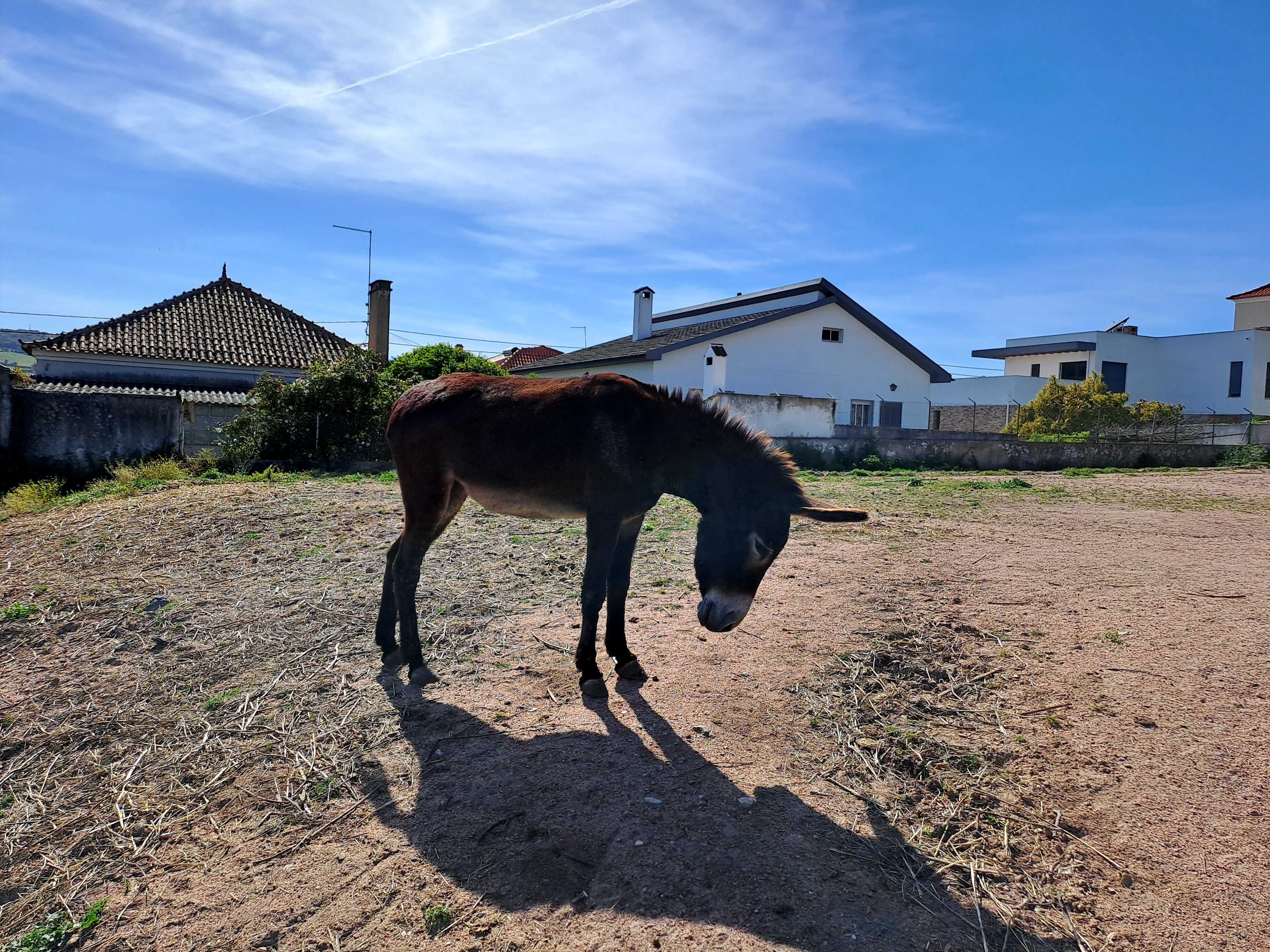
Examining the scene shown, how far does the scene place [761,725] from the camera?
4023 mm

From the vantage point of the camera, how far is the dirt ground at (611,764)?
2.72 metres

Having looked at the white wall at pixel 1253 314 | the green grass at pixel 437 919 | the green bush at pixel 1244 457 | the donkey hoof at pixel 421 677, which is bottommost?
the green grass at pixel 437 919

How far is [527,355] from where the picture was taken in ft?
178

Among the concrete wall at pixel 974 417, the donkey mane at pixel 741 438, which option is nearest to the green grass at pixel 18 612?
the donkey mane at pixel 741 438

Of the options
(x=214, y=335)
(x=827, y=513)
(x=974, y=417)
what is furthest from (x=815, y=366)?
(x=827, y=513)

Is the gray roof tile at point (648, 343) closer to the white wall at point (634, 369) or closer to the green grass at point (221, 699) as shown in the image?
the white wall at point (634, 369)

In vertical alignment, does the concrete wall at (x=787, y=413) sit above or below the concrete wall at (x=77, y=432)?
above

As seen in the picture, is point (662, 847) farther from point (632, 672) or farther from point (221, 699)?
point (221, 699)

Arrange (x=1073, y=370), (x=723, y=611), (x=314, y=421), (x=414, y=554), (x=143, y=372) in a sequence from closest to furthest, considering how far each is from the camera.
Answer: (x=723, y=611), (x=414, y=554), (x=314, y=421), (x=143, y=372), (x=1073, y=370)

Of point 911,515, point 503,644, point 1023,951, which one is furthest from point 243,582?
point 911,515

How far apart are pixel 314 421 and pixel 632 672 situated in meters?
14.8

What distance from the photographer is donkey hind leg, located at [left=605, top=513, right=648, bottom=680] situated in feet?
15.2

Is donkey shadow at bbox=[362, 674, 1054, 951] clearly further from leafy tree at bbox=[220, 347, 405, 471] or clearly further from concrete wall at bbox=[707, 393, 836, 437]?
concrete wall at bbox=[707, 393, 836, 437]

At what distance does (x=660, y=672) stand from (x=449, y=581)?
8.39 feet
